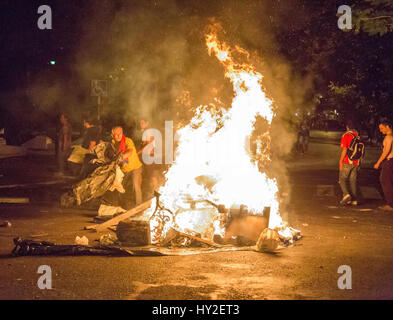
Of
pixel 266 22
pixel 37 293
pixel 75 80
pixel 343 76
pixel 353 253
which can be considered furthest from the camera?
pixel 75 80

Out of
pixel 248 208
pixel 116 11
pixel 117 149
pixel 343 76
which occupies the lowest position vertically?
pixel 248 208

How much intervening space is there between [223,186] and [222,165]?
1.23 ft

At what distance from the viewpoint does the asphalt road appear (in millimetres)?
6230

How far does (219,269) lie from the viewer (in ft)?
24.2

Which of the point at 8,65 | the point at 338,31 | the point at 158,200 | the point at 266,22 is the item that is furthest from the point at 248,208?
the point at 8,65

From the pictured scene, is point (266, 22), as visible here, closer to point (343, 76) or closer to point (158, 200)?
point (343, 76)

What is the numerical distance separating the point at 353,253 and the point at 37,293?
4.57 metres

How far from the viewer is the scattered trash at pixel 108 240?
879 cm

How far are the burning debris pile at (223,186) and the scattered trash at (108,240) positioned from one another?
562 mm
